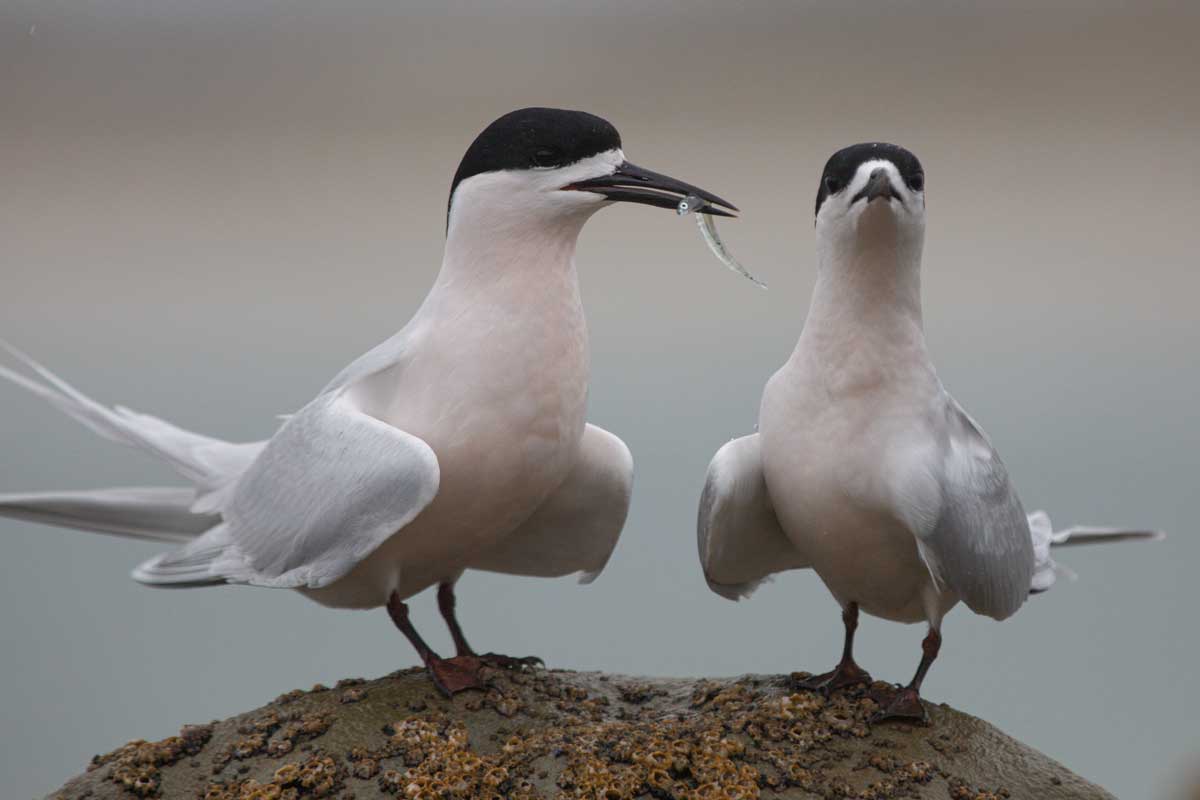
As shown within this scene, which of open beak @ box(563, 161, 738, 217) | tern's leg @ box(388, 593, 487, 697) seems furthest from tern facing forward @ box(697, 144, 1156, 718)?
tern's leg @ box(388, 593, 487, 697)

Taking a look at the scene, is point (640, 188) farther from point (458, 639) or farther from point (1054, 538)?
point (1054, 538)

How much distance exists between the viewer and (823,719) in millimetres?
3422

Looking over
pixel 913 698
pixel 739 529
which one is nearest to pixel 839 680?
pixel 913 698

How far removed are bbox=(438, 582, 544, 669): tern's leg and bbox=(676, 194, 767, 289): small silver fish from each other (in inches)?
48.4

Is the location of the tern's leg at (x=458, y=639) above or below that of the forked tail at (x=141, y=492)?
below

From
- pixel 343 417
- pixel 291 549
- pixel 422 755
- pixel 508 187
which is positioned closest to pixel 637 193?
pixel 508 187

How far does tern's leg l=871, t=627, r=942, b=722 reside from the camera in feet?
11.3

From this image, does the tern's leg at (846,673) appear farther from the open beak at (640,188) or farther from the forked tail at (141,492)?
the forked tail at (141,492)

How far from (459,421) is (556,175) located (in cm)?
68

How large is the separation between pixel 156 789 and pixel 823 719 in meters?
1.69

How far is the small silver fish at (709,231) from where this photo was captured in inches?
137

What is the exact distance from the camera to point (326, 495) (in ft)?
11.1

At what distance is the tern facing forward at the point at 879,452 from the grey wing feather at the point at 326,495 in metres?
0.89

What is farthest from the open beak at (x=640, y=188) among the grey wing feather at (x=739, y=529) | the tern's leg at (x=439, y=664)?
the tern's leg at (x=439, y=664)
